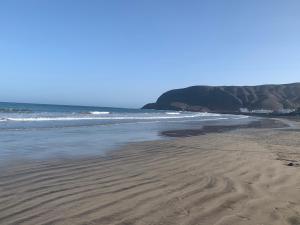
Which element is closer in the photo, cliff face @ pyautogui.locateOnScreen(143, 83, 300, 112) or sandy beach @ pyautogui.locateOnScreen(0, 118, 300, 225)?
sandy beach @ pyautogui.locateOnScreen(0, 118, 300, 225)

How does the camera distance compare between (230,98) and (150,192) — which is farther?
(230,98)

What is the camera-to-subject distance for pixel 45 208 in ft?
16.5

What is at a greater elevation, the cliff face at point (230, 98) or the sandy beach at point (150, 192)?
the cliff face at point (230, 98)

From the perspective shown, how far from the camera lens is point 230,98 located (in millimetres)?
162250

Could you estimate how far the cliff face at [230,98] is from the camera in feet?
499

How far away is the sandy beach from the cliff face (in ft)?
447

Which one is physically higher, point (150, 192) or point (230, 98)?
point (230, 98)

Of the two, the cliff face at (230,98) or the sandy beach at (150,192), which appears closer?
the sandy beach at (150,192)

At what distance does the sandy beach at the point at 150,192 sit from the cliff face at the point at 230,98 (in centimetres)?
13626

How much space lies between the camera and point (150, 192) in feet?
20.0

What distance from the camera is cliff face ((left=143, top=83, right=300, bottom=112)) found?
499 feet

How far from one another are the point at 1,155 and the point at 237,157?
21.1 feet

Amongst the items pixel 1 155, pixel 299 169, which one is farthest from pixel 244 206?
pixel 1 155

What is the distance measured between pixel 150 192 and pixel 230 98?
160 metres
